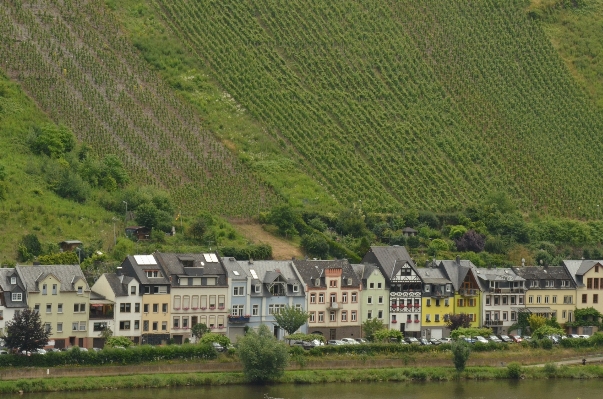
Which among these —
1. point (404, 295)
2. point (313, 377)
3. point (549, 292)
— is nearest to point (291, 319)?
point (313, 377)

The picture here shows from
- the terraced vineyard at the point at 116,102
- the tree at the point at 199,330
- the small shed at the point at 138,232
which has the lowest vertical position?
the tree at the point at 199,330

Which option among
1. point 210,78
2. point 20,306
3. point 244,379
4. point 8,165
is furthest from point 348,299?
point 210,78

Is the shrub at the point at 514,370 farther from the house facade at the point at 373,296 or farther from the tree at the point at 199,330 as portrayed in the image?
the tree at the point at 199,330

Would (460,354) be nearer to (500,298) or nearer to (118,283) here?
(500,298)

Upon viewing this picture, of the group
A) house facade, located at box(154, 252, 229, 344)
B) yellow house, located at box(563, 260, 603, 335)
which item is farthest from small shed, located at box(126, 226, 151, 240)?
yellow house, located at box(563, 260, 603, 335)

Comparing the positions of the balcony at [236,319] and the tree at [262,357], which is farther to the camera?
the balcony at [236,319]

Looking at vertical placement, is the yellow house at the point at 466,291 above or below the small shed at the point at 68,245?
below

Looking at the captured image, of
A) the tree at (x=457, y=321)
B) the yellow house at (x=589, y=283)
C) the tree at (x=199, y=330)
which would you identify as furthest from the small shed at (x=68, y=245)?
the yellow house at (x=589, y=283)

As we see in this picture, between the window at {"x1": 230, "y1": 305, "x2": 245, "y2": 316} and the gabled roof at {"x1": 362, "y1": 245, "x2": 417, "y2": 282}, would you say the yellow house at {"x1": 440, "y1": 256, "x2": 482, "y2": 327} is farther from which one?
the window at {"x1": 230, "y1": 305, "x2": 245, "y2": 316}
